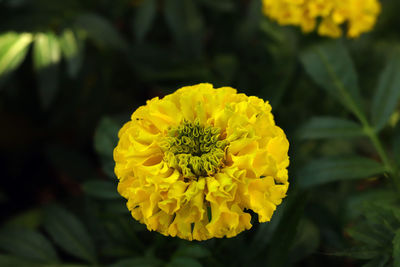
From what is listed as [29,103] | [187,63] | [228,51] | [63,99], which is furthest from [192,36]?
[29,103]

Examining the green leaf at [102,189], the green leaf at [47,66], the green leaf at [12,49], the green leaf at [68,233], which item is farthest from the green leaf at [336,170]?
the green leaf at [12,49]

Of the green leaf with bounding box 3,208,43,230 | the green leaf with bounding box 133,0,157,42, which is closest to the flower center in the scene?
the green leaf with bounding box 133,0,157,42

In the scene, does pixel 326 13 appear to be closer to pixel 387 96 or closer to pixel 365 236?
pixel 387 96

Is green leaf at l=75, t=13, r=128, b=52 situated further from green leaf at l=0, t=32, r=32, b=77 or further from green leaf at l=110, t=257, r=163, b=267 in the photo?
green leaf at l=110, t=257, r=163, b=267

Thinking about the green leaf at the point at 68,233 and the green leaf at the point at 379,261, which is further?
the green leaf at the point at 68,233

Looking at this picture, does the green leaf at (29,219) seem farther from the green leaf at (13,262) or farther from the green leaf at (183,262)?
the green leaf at (183,262)

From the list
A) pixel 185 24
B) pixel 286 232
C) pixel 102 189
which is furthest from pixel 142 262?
pixel 185 24

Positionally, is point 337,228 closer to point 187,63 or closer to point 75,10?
point 187,63
